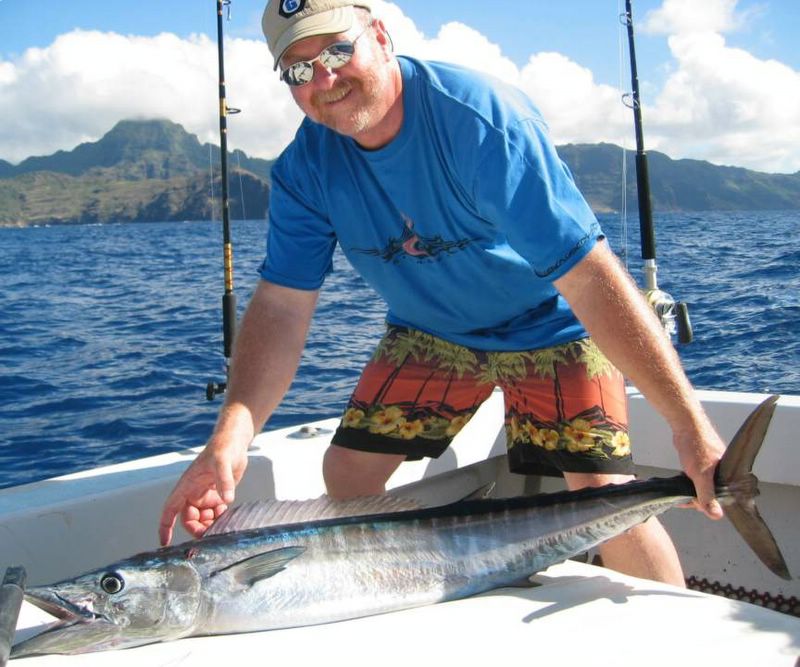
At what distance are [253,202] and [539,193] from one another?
12963 centimetres

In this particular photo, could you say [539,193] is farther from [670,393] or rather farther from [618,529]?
[618,529]

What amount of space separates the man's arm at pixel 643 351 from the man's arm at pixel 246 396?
3.40 ft

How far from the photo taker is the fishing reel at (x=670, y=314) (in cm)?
418

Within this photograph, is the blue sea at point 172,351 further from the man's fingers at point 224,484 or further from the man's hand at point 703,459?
the man's fingers at point 224,484

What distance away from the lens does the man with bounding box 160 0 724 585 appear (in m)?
2.24

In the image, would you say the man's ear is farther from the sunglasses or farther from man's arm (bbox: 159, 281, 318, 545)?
man's arm (bbox: 159, 281, 318, 545)

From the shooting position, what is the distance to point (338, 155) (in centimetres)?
288

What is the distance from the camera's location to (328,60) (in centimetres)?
248

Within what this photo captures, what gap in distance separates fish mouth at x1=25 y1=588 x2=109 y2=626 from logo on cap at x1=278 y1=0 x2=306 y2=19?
1.64 m

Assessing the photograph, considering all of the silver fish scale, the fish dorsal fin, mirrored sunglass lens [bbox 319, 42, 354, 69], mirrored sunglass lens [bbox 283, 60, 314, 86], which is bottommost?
the silver fish scale

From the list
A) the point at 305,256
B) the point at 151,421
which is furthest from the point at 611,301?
the point at 151,421

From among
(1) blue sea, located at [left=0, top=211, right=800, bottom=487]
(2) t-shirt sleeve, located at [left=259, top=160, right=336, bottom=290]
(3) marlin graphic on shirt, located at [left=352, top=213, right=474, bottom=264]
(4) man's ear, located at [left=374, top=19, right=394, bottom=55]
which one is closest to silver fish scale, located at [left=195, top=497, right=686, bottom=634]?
(3) marlin graphic on shirt, located at [left=352, top=213, right=474, bottom=264]

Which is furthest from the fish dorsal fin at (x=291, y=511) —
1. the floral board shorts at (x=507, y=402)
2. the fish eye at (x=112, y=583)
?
the floral board shorts at (x=507, y=402)

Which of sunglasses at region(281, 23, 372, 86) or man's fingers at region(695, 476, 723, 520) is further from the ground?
sunglasses at region(281, 23, 372, 86)
